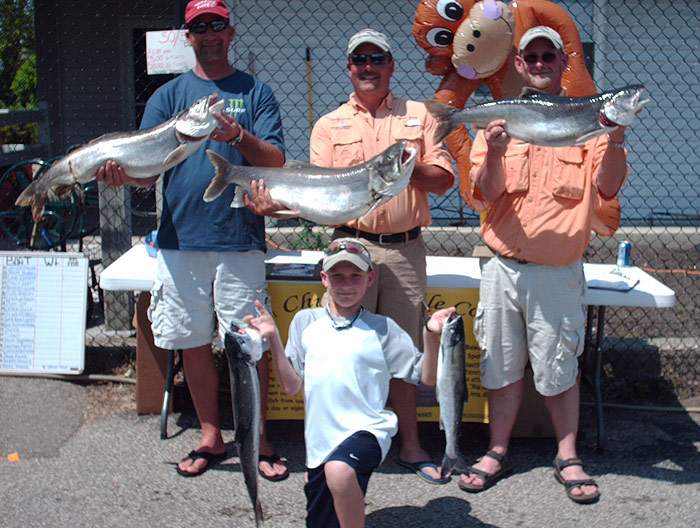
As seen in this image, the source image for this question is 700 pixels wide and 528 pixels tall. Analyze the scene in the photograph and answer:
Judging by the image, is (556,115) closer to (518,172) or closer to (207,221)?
(518,172)

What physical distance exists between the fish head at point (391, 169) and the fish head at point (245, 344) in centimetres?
85

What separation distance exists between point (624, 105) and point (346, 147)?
134 centimetres

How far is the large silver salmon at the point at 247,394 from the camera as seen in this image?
9.51ft

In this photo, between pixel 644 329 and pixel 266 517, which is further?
pixel 644 329

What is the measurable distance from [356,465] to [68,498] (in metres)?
1.66

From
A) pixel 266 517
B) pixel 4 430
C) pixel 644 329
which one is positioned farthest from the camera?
pixel 644 329

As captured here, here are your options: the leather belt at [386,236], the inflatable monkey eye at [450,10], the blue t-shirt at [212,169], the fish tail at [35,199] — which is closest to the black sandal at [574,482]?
the leather belt at [386,236]

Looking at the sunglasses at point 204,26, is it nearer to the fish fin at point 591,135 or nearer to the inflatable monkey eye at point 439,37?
the inflatable monkey eye at point 439,37

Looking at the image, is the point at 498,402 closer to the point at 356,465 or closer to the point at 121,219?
the point at 356,465

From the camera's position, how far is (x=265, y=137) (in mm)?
3746

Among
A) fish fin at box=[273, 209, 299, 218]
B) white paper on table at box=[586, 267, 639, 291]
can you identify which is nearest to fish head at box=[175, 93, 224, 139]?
fish fin at box=[273, 209, 299, 218]

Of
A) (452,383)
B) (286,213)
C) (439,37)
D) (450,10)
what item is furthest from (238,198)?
(450,10)

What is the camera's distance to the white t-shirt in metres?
3.02

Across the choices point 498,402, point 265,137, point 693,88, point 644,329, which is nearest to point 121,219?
point 265,137
